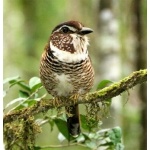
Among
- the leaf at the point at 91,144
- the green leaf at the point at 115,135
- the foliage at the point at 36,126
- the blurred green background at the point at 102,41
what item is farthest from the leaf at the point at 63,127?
the blurred green background at the point at 102,41

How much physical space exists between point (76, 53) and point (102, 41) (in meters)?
1.36

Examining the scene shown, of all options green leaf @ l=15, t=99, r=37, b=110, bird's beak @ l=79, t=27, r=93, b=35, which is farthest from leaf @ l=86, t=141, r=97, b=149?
bird's beak @ l=79, t=27, r=93, b=35

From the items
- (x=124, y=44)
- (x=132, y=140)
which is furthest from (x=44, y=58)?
(x=124, y=44)

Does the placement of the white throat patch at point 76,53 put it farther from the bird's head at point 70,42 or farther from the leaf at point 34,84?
the leaf at point 34,84

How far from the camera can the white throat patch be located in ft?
10.1

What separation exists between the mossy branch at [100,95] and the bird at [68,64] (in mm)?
104

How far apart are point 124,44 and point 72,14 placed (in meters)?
1.22

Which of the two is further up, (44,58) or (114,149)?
(44,58)

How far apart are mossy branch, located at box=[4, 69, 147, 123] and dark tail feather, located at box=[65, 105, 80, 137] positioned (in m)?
0.13

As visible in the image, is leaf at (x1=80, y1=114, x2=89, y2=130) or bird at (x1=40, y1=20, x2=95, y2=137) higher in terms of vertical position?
bird at (x1=40, y1=20, x2=95, y2=137)

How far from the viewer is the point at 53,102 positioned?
9.83ft

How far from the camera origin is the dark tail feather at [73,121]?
3189 millimetres

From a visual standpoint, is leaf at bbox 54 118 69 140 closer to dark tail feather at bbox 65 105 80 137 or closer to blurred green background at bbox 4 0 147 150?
dark tail feather at bbox 65 105 80 137

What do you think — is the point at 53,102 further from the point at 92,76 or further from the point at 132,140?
the point at 132,140
